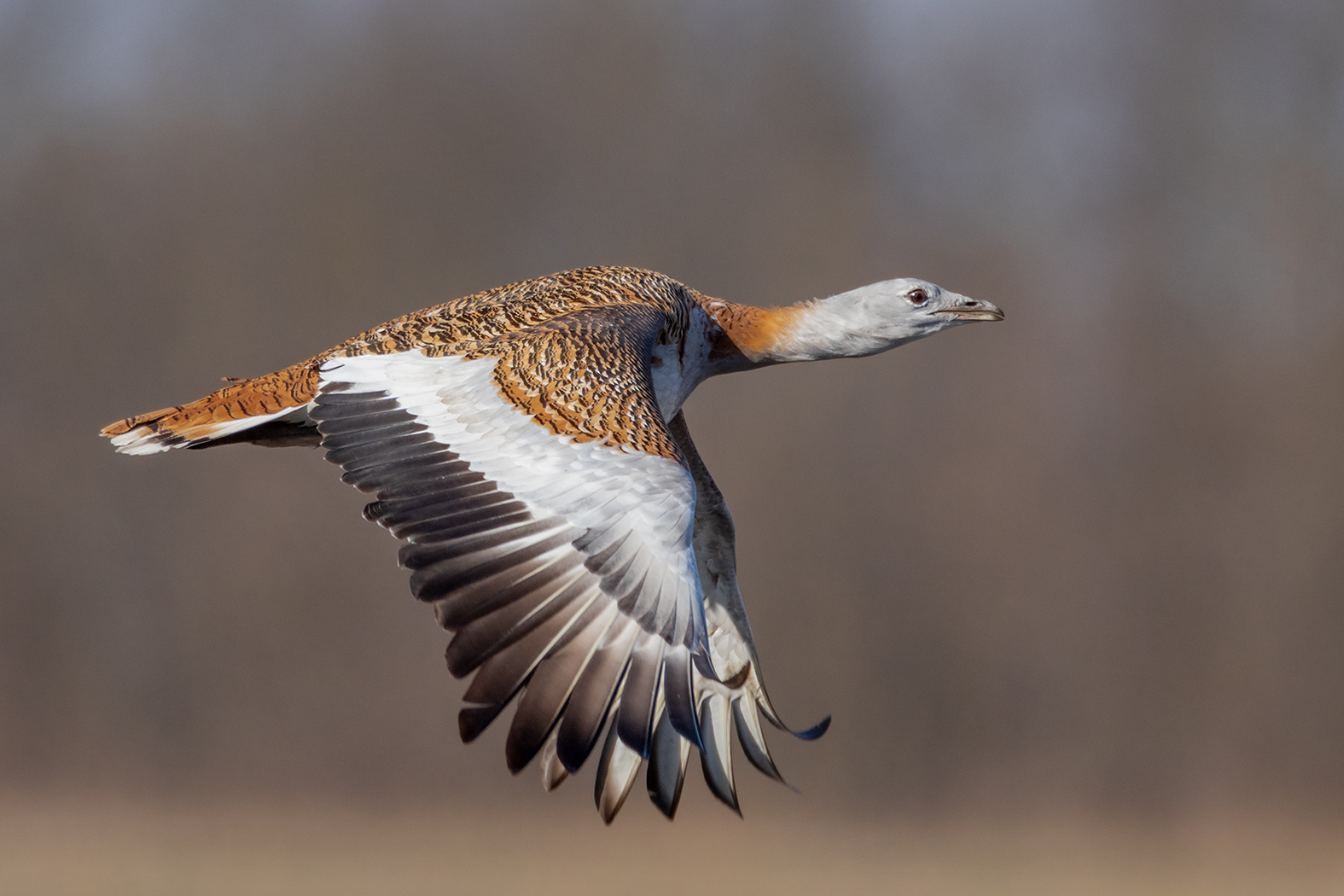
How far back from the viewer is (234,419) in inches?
203

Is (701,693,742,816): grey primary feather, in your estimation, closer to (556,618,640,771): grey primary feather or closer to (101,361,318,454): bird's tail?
(556,618,640,771): grey primary feather

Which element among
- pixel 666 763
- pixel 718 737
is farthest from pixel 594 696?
pixel 718 737

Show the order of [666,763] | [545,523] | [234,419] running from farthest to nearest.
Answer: [234,419]
[666,763]
[545,523]

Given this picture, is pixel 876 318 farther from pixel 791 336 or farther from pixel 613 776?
pixel 613 776

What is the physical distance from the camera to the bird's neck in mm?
6496

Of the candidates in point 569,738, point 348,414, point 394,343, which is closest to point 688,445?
point 394,343

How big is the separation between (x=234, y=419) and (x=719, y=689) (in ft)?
7.86

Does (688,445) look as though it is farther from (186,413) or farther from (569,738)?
(569,738)

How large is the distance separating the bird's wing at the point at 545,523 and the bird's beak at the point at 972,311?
6.97 ft

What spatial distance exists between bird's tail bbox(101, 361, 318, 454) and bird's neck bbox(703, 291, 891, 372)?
6.98 feet

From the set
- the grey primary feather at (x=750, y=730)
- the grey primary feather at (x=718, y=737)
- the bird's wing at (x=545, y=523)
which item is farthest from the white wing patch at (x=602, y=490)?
the grey primary feather at (x=750, y=730)

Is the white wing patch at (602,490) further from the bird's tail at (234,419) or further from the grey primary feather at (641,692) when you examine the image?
the bird's tail at (234,419)

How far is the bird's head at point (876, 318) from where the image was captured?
21.3 feet

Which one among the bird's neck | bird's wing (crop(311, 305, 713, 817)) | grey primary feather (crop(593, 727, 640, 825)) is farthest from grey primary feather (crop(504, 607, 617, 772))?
the bird's neck
